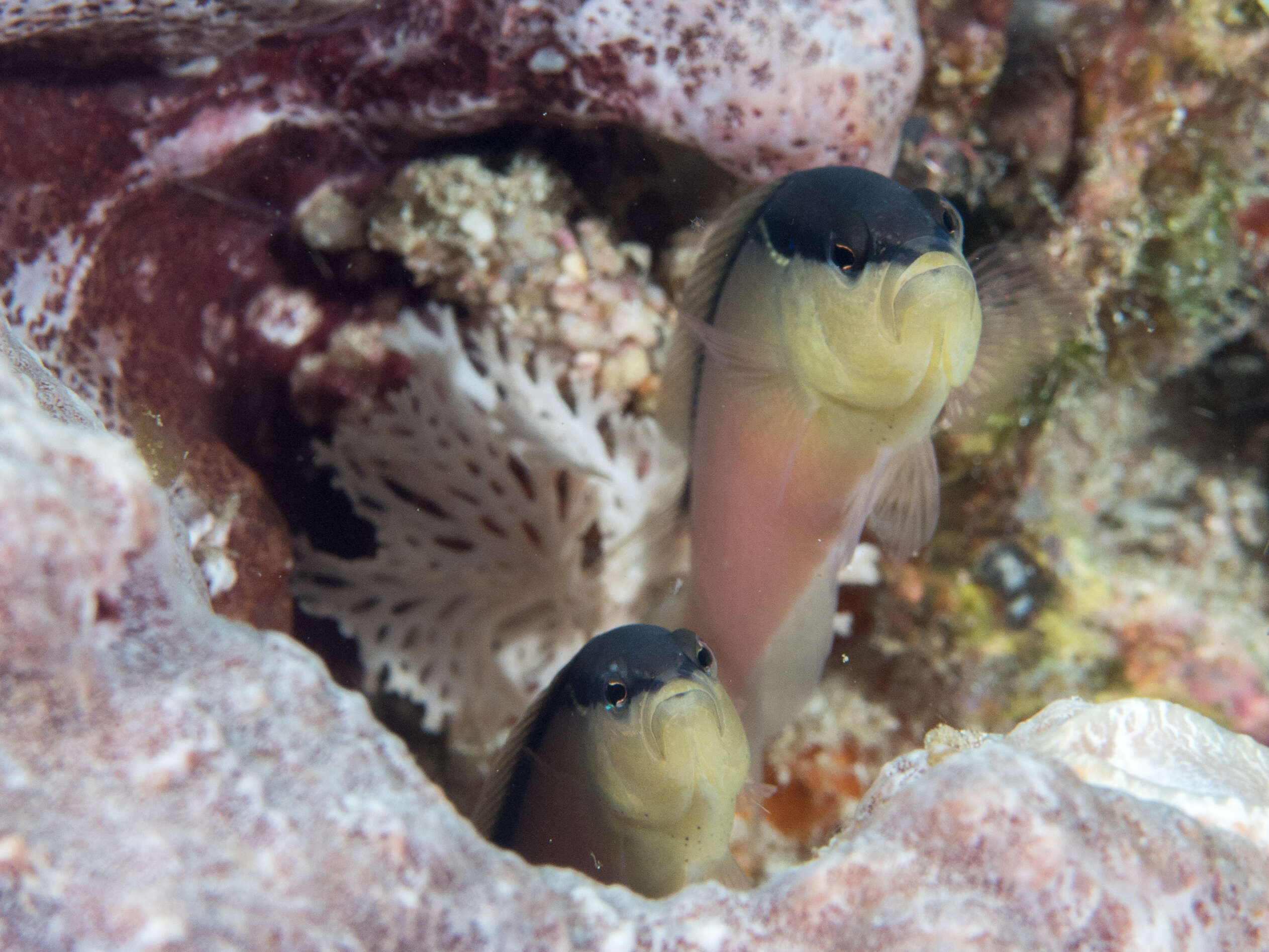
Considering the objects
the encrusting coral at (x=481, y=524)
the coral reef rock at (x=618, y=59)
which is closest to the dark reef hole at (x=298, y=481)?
the encrusting coral at (x=481, y=524)

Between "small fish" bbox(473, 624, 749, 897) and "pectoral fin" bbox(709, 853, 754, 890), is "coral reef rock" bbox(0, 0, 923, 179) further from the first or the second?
"pectoral fin" bbox(709, 853, 754, 890)

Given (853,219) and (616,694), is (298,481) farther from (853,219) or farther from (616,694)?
(853,219)

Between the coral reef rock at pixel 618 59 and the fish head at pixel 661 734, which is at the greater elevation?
the coral reef rock at pixel 618 59

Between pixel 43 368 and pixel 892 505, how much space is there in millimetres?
1696

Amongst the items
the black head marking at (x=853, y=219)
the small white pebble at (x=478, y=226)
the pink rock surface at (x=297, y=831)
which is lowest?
the small white pebble at (x=478, y=226)

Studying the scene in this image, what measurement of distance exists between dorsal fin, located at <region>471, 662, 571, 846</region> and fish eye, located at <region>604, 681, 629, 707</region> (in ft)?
0.50

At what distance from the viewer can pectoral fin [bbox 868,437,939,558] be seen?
6.42ft

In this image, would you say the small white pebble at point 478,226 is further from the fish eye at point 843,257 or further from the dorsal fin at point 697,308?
the fish eye at point 843,257

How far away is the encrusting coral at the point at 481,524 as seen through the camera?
2.74 metres

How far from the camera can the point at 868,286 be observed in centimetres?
166

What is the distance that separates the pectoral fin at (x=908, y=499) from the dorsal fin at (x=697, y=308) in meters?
0.52

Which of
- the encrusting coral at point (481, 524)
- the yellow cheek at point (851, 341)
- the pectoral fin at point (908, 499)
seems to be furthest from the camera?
the encrusting coral at point (481, 524)

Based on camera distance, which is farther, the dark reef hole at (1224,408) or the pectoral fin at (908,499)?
the dark reef hole at (1224,408)

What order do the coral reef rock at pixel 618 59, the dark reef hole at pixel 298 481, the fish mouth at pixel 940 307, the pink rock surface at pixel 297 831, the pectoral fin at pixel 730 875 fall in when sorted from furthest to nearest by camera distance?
1. the dark reef hole at pixel 298 481
2. the coral reef rock at pixel 618 59
3. the pectoral fin at pixel 730 875
4. the fish mouth at pixel 940 307
5. the pink rock surface at pixel 297 831
